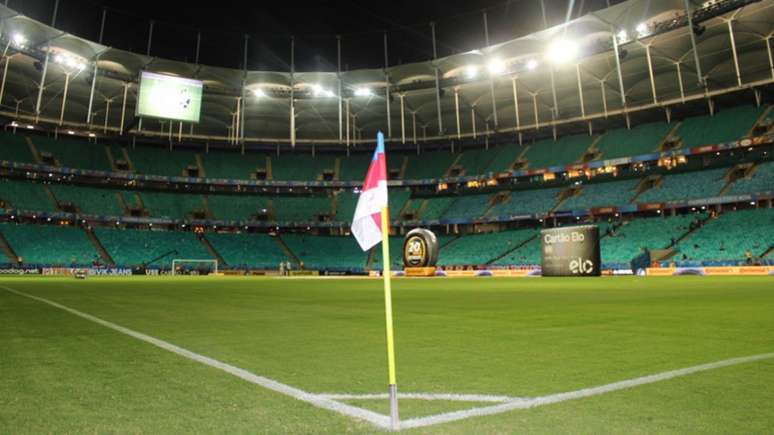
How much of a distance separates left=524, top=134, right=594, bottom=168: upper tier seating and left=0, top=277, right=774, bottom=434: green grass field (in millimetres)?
51972

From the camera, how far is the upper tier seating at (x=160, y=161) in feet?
208

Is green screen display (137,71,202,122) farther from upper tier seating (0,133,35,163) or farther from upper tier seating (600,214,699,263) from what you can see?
upper tier seating (600,214,699,263)

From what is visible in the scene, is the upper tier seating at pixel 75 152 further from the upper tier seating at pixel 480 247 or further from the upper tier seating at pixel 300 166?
the upper tier seating at pixel 480 247

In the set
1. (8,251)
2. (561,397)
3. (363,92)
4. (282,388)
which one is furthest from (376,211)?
(8,251)

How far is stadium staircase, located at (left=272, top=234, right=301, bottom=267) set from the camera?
5928cm

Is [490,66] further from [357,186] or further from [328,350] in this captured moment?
[328,350]

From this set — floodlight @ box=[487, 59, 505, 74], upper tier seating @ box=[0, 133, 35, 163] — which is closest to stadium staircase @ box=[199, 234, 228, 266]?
upper tier seating @ box=[0, 133, 35, 163]

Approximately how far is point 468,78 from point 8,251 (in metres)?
49.9

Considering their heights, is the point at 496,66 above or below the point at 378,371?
above

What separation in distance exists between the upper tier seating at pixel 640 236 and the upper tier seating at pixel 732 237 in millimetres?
1815

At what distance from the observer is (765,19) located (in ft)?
133

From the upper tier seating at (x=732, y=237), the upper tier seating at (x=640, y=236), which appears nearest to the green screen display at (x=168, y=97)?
the upper tier seating at (x=640, y=236)

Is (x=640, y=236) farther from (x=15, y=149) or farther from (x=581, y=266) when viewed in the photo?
(x=15, y=149)

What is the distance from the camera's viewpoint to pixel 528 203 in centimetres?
5784
